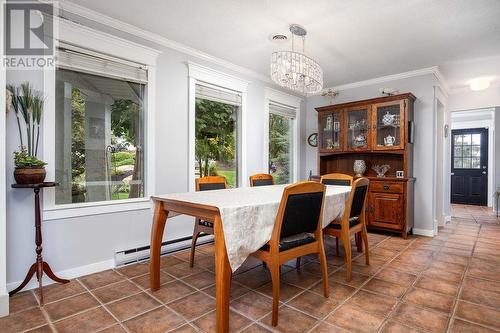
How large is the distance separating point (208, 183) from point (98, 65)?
5.12ft

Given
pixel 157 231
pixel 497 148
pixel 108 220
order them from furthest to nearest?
pixel 497 148, pixel 108 220, pixel 157 231

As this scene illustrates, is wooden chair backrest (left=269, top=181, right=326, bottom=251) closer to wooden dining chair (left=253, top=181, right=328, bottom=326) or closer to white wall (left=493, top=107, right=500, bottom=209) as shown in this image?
wooden dining chair (left=253, top=181, right=328, bottom=326)

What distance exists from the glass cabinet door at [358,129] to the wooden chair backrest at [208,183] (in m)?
2.42

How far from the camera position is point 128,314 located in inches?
75.0

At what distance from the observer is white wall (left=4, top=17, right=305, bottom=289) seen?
2.22 meters

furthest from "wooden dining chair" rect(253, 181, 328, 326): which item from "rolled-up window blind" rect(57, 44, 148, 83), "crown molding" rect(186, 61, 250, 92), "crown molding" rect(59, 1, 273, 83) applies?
"crown molding" rect(59, 1, 273, 83)

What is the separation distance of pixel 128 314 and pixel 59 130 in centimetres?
171

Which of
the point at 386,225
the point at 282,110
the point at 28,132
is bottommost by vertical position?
the point at 386,225

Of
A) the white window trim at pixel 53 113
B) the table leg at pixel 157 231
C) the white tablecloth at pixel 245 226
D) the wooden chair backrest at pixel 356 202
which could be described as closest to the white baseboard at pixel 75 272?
the white window trim at pixel 53 113

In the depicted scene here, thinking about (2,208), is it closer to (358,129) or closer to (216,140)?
(216,140)

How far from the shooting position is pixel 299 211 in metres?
1.93

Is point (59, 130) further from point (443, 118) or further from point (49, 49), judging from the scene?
point (443, 118)

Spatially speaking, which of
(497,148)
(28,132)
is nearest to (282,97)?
(28,132)

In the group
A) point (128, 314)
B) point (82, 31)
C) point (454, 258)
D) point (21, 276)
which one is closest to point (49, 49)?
point (82, 31)
